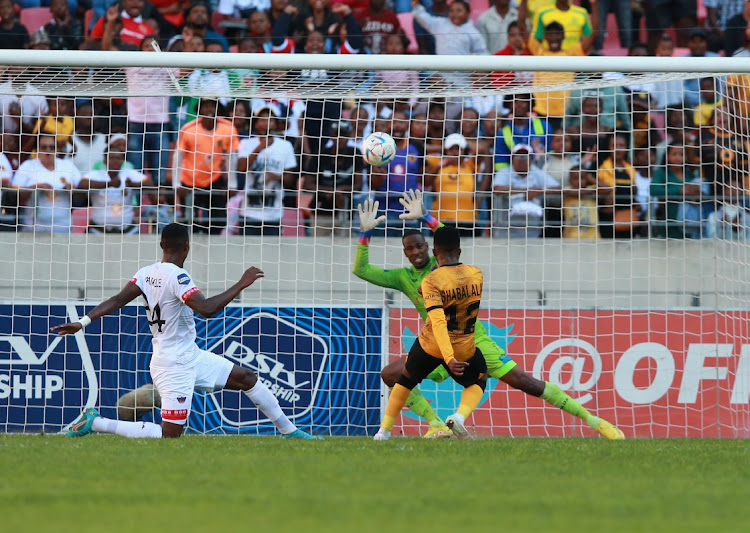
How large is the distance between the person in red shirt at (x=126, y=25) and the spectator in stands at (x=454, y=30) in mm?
4140

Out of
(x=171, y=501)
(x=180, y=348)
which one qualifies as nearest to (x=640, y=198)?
(x=180, y=348)

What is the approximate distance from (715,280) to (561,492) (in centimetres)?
679

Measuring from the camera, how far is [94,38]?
16547 mm

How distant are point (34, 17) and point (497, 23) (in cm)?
707

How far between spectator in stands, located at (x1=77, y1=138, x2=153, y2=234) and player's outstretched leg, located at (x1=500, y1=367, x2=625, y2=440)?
5.40 metres

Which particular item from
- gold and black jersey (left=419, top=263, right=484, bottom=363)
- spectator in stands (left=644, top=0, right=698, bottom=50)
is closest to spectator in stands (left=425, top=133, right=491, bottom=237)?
gold and black jersey (left=419, top=263, right=484, bottom=363)

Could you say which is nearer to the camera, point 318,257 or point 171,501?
point 171,501

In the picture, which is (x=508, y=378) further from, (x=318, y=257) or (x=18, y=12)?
(x=18, y=12)

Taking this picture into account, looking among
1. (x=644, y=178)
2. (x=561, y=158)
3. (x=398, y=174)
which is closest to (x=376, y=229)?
(x=398, y=174)

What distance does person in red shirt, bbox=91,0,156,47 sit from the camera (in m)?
16.6

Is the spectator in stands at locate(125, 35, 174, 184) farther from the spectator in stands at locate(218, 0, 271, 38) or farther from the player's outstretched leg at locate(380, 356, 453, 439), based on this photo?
the player's outstretched leg at locate(380, 356, 453, 439)

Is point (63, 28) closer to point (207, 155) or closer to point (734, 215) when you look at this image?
point (207, 155)

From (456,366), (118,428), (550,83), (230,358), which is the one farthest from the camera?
(230,358)

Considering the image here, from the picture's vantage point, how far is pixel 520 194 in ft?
46.3
